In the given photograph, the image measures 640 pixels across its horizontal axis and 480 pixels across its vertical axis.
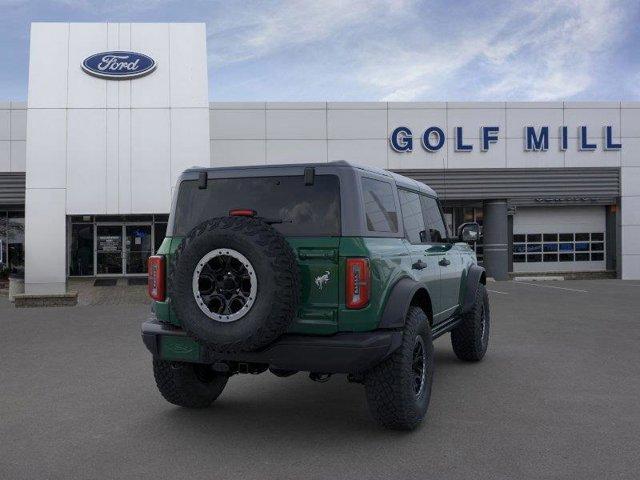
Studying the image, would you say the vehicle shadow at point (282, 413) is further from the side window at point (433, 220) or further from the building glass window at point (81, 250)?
the building glass window at point (81, 250)

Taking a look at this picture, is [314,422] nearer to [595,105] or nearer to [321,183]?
[321,183]

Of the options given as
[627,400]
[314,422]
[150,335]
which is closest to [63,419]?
[150,335]

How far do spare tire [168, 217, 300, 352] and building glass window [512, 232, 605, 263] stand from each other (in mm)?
24260

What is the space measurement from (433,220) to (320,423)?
2.56 metres

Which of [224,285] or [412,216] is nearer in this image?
[224,285]

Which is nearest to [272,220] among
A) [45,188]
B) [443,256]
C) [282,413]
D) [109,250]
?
[282,413]

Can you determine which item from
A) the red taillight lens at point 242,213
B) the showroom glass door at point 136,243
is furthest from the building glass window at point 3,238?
the red taillight lens at point 242,213

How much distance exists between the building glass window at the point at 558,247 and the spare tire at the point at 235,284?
24260mm

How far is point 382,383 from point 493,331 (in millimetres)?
6179

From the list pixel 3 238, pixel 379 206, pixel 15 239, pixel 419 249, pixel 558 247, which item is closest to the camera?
pixel 379 206

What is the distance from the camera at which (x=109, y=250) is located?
24.6 metres

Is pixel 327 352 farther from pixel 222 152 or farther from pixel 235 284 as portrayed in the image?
pixel 222 152

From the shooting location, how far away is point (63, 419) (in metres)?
5.25

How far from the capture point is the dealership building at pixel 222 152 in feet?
64.8
